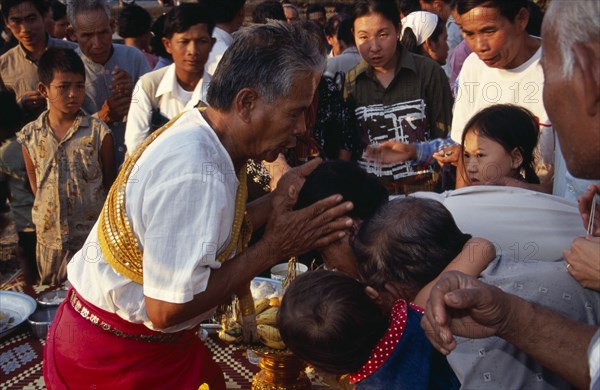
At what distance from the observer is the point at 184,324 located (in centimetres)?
→ 176

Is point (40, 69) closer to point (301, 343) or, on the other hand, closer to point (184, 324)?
point (184, 324)

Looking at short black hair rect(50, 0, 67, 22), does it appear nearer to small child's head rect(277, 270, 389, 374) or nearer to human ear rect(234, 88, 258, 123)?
human ear rect(234, 88, 258, 123)

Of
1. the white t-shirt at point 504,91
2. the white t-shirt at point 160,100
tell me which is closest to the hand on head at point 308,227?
the white t-shirt at point 504,91

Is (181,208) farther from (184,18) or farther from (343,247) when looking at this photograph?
(184,18)

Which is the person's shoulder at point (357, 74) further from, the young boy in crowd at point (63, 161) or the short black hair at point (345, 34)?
the short black hair at point (345, 34)

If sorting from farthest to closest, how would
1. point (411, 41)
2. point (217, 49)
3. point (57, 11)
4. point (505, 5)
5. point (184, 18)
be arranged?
point (57, 11) → point (411, 41) → point (217, 49) → point (184, 18) → point (505, 5)

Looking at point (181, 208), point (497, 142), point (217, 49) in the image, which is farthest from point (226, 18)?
point (181, 208)

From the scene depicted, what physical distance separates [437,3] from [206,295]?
537 cm

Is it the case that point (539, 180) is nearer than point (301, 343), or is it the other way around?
point (301, 343)

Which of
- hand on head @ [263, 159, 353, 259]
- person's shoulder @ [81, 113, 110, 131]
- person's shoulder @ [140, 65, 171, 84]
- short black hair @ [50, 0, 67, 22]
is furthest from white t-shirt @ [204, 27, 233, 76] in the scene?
short black hair @ [50, 0, 67, 22]

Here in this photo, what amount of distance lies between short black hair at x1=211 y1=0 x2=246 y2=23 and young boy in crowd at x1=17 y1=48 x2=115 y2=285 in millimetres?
1100

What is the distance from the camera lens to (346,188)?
5.87 feet

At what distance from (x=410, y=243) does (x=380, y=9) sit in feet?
7.63

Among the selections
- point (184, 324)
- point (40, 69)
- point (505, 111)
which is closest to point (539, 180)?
point (505, 111)
